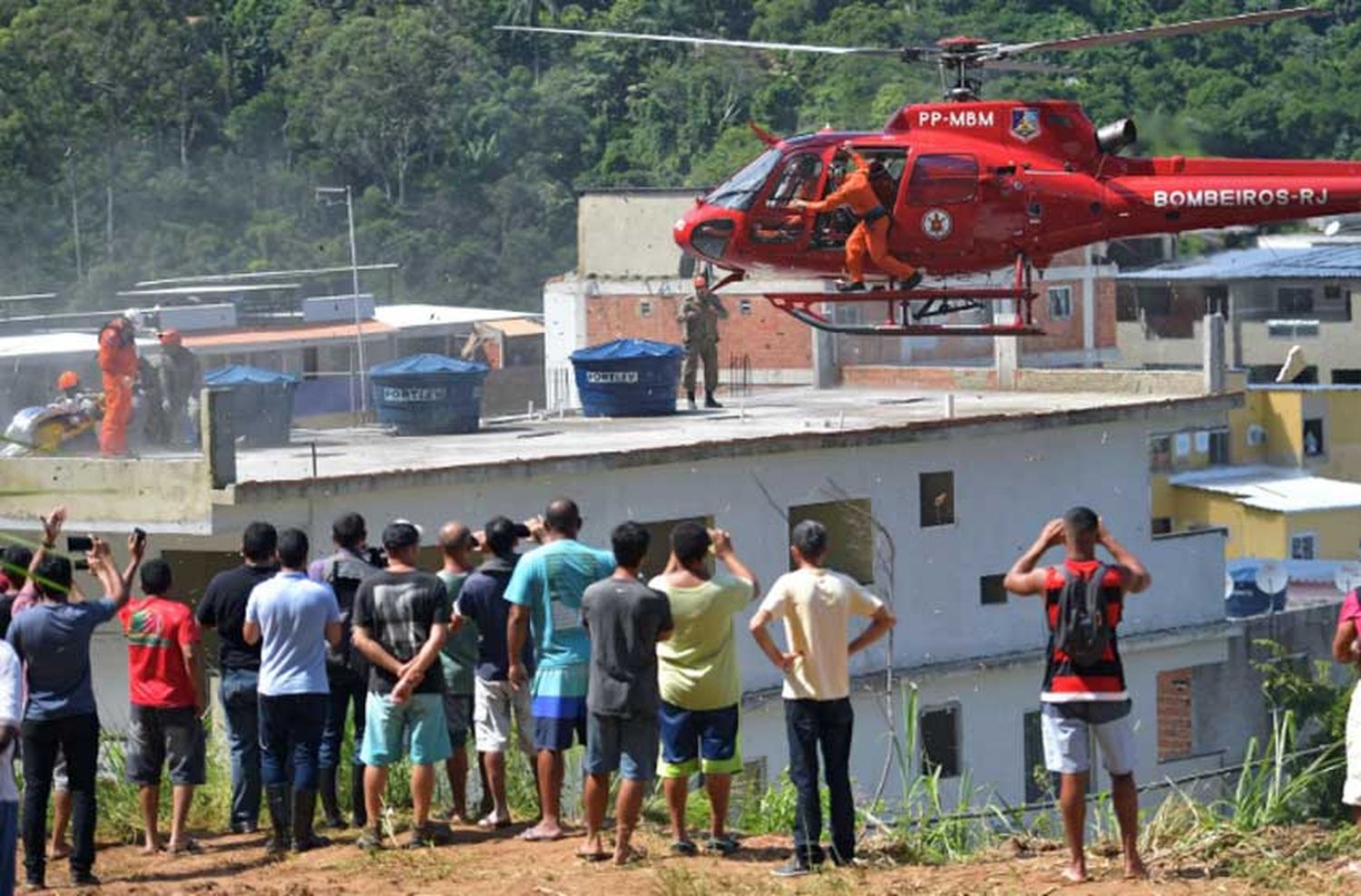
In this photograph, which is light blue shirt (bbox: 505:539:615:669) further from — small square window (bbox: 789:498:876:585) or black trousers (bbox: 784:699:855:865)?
small square window (bbox: 789:498:876:585)

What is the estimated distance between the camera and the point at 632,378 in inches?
1451

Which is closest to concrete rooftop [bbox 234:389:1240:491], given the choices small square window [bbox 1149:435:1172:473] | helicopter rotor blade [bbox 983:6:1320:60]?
helicopter rotor blade [bbox 983:6:1320:60]

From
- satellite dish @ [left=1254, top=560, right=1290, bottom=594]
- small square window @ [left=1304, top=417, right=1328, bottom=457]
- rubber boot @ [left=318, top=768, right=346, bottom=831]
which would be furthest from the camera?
small square window @ [left=1304, top=417, right=1328, bottom=457]

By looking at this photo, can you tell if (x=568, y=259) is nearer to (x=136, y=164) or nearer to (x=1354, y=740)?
(x=136, y=164)

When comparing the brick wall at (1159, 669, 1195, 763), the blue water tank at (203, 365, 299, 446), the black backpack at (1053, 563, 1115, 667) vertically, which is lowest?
the brick wall at (1159, 669, 1195, 763)

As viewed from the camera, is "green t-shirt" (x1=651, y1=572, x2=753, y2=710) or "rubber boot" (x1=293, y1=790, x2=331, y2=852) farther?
"rubber boot" (x1=293, y1=790, x2=331, y2=852)

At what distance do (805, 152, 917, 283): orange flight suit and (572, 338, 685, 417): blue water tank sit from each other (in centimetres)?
1322

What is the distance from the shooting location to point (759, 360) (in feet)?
185

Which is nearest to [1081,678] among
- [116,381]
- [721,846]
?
[721,846]

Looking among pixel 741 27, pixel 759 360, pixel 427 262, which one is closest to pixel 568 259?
pixel 427 262

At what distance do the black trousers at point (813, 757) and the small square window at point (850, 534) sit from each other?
19.2m

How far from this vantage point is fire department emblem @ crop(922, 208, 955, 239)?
23750 mm

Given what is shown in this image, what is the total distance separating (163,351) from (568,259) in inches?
2067

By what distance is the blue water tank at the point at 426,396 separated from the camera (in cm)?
3478
